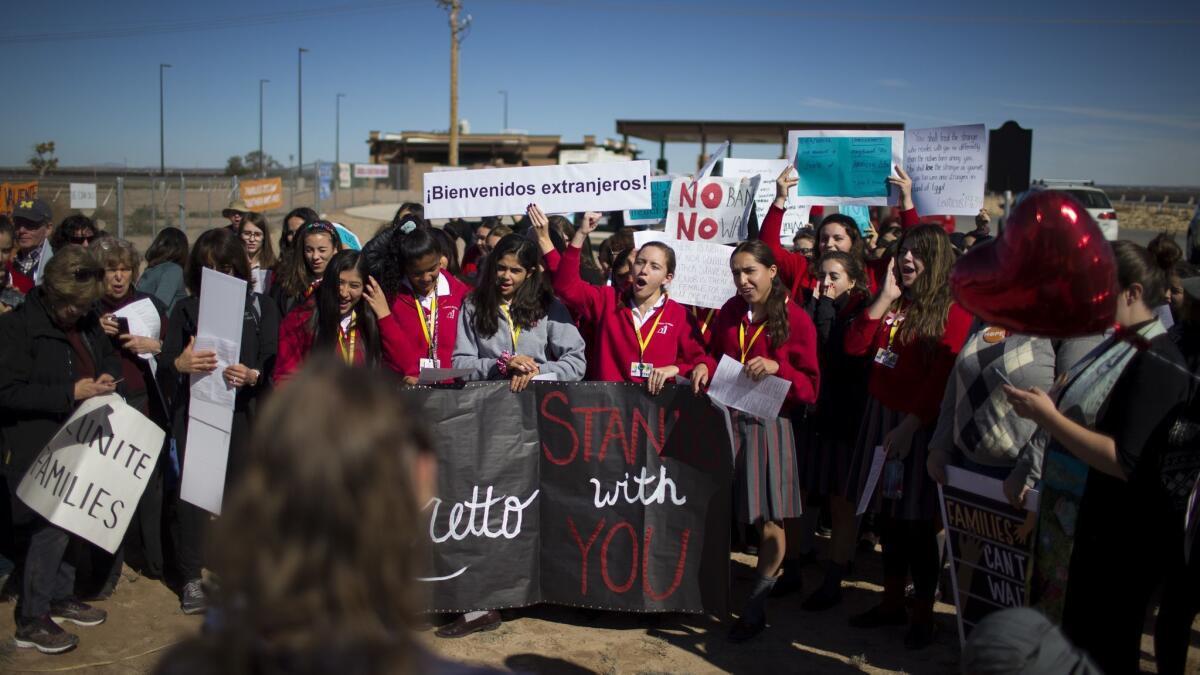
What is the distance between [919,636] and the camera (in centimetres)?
480

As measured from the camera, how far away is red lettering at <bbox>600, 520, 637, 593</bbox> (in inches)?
194

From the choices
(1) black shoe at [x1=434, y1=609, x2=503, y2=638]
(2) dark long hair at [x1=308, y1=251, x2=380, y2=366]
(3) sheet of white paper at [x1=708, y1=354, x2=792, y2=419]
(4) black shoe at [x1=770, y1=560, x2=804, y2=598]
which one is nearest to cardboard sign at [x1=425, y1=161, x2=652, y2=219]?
(2) dark long hair at [x1=308, y1=251, x2=380, y2=366]

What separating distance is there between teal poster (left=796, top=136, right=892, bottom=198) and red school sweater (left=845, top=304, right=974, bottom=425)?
282 centimetres

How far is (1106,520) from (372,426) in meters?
2.75

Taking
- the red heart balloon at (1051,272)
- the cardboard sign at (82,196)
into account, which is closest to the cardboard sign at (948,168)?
the red heart balloon at (1051,272)

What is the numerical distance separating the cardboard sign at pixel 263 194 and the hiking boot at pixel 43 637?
664 inches

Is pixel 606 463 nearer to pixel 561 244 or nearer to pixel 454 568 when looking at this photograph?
pixel 454 568

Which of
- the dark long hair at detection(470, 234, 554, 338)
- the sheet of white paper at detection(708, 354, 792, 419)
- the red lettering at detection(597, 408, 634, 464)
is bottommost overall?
the red lettering at detection(597, 408, 634, 464)

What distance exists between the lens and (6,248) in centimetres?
708

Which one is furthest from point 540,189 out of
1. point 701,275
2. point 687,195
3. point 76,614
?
point 76,614

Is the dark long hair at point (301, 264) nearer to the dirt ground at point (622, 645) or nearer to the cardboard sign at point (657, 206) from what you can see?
the dirt ground at point (622, 645)

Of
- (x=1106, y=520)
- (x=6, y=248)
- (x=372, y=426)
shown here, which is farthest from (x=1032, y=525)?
(x=6, y=248)

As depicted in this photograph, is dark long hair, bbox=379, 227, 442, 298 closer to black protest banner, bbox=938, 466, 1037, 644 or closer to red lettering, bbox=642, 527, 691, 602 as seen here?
red lettering, bbox=642, 527, 691, 602

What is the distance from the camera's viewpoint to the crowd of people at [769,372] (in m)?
3.04
